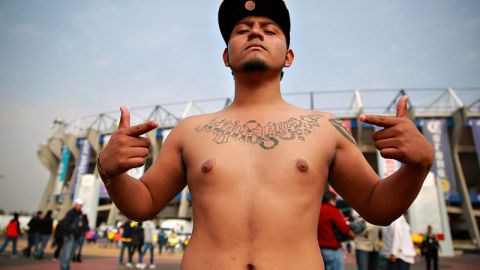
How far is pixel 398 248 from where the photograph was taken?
5.76 m

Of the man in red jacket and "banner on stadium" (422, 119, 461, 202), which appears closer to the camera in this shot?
the man in red jacket

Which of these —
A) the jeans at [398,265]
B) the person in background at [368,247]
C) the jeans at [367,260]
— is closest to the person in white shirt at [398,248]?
the jeans at [398,265]

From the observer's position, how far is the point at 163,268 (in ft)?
34.3

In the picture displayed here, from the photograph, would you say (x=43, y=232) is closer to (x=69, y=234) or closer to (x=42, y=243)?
(x=42, y=243)

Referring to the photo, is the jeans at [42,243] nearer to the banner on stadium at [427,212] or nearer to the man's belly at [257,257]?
the man's belly at [257,257]

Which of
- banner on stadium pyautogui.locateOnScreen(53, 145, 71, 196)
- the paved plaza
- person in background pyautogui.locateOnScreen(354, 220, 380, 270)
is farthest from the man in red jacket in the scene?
banner on stadium pyautogui.locateOnScreen(53, 145, 71, 196)

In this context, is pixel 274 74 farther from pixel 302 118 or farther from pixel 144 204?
pixel 144 204

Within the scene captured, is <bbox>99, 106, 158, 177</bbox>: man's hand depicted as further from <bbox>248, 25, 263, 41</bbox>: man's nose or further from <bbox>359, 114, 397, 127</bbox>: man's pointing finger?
<bbox>359, 114, 397, 127</bbox>: man's pointing finger

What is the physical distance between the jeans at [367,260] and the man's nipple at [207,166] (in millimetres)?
5914

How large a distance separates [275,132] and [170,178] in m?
0.70

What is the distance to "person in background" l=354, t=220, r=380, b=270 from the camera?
20.7 ft

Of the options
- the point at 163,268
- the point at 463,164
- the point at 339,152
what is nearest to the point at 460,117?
the point at 463,164

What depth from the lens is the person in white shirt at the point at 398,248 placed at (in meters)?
5.74

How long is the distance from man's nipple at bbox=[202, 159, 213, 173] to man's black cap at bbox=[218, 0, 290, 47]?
3.10 feet
